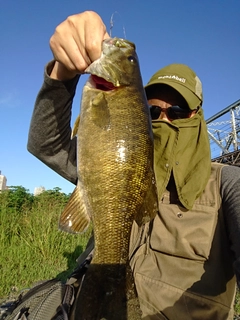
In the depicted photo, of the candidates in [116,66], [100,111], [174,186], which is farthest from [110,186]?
[174,186]

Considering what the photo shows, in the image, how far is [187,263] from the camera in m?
2.61

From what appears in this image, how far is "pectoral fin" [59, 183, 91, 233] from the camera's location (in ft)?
6.92

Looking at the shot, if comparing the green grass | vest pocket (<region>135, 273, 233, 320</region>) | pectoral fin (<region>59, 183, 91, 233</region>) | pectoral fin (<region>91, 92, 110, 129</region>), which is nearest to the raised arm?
pectoral fin (<region>91, 92, 110, 129</region>)

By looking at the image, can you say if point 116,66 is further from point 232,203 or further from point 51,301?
point 51,301

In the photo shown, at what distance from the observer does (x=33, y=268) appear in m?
6.17

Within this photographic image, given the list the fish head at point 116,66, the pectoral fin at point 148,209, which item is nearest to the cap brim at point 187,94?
the fish head at point 116,66

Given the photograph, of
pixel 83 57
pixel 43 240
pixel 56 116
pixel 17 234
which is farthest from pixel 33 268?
pixel 83 57

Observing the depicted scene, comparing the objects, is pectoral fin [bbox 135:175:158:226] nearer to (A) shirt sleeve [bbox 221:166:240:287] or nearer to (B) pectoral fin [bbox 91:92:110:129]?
(B) pectoral fin [bbox 91:92:110:129]

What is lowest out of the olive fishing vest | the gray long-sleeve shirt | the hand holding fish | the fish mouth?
the olive fishing vest

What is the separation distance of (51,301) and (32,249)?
4535 mm

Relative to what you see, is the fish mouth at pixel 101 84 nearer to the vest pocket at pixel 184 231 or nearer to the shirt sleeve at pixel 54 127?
the shirt sleeve at pixel 54 127

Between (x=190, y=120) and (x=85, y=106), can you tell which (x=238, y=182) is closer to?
(x=190, y=120)

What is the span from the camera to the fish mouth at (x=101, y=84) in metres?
2.25

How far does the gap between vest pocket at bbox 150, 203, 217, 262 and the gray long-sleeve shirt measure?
176mm
